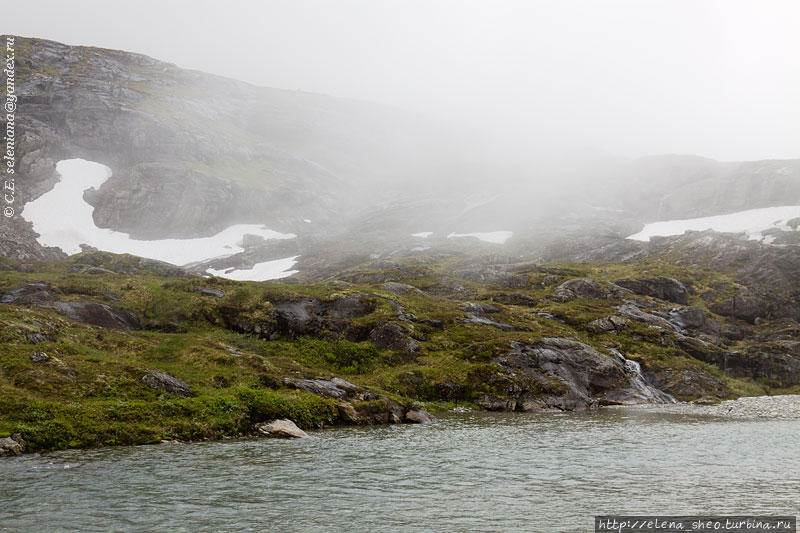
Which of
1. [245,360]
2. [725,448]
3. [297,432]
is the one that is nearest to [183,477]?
[297,432]

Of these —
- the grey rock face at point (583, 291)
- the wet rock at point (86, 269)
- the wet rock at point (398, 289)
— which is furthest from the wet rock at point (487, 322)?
the wet rock at point (86, 269)

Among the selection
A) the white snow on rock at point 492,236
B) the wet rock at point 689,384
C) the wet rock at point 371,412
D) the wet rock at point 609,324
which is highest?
the white snow on rock at point 492,236

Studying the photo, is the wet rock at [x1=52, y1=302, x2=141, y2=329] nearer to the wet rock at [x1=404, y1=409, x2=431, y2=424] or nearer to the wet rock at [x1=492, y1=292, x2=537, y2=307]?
the wet rock at [x1=404, y1=409, x2=431, y2=424]

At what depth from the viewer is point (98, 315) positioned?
5534 cm

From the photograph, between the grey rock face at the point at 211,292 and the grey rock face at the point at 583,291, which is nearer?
the grey rock face at the point at 211,292

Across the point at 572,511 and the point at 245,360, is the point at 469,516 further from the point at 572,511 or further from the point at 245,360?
the point at 245,360

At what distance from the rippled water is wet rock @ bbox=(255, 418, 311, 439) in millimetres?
2391

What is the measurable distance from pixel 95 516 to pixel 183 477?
563 cm

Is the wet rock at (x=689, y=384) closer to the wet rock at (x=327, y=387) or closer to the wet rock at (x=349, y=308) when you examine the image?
the wet rock at (x=349, y=308)

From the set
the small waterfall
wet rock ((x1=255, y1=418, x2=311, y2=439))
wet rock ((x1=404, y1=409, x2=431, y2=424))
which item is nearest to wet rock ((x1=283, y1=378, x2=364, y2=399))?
wet rock ((x1=404, y1=409, x2=431, y2=424))

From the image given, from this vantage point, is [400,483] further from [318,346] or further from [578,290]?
[578,290]

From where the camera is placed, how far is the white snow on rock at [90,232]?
148 meters

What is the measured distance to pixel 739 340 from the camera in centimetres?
8681

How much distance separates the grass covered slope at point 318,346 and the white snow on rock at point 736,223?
3639 centimetres
